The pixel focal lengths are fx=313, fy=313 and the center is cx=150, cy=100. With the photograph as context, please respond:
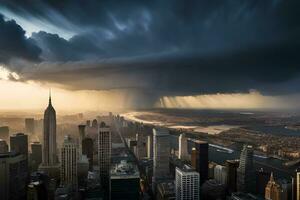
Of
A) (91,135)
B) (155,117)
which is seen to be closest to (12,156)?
(91,135)

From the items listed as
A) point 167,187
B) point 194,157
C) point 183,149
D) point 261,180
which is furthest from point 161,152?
point 261,180

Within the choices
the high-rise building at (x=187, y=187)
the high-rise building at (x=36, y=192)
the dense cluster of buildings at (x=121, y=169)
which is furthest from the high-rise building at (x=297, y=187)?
the high-rise building at (x=36, y=192)

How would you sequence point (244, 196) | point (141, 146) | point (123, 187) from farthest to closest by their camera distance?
point (141, 146)
point (244, 196)
point (123, 187)

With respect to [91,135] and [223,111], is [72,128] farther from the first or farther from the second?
[223,111]

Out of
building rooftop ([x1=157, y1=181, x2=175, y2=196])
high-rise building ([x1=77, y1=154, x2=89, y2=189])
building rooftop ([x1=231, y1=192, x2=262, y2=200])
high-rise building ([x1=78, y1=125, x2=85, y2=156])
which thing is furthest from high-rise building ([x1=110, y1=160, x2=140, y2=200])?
high-rise building ([x1=78, y1=125, x2=85, y2=156])

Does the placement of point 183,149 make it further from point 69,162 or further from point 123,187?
point 123,187

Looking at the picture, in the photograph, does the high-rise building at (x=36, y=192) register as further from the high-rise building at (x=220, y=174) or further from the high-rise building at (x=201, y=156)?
the high-rise building at (x=220, y=174)

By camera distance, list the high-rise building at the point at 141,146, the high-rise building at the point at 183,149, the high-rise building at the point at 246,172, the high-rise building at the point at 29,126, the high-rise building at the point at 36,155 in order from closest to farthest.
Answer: the high-rise building at the point at 246,172 < the high-rise building at the point at 29,126 < the high-rise building at the point at 36,155 < the high-rise building at the point at 183,149 < the high-rise building at the point at 141,146

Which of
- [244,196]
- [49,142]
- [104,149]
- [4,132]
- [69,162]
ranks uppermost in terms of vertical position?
[4,132]
